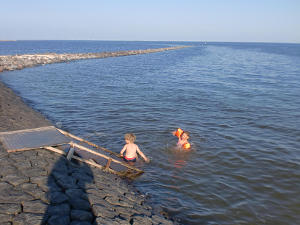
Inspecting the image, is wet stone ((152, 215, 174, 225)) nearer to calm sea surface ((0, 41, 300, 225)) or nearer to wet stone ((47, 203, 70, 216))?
calm sea surface ((0, 41, 300, 225))

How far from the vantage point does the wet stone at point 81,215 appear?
4.73 metres

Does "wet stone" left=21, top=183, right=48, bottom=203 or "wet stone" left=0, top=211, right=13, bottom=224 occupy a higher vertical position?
"wet stone" left=0, top=211, right=13, bottom=224

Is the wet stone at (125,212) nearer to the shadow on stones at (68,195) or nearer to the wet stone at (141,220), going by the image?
the wet stone at (141,220)

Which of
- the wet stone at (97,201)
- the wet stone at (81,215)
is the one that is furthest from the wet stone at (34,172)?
the wet stone at (81,215)

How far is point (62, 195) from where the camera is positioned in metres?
5.38

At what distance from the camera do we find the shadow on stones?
15.2ft

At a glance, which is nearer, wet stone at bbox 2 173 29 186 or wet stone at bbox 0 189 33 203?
wet stone at bbox 0 189 33 203

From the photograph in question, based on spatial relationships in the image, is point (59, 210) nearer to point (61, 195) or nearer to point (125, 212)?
point (61, 195)

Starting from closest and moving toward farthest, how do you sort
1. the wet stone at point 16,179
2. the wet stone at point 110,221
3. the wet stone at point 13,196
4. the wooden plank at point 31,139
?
the wet stone at point 110,221, the wet stone at point 13,196, the wet stone at point 16,179, the wooden plank at point 31,139

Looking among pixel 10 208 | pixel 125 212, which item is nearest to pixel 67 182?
pixel 10 208

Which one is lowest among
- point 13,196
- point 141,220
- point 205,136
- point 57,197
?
point 205,136

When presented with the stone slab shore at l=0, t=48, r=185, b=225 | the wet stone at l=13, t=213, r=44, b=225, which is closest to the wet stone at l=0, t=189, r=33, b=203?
the stone slab shore at l=0, t=48, r=185, b=225

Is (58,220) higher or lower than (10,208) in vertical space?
lower

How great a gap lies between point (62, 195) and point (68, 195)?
0.42 feet
